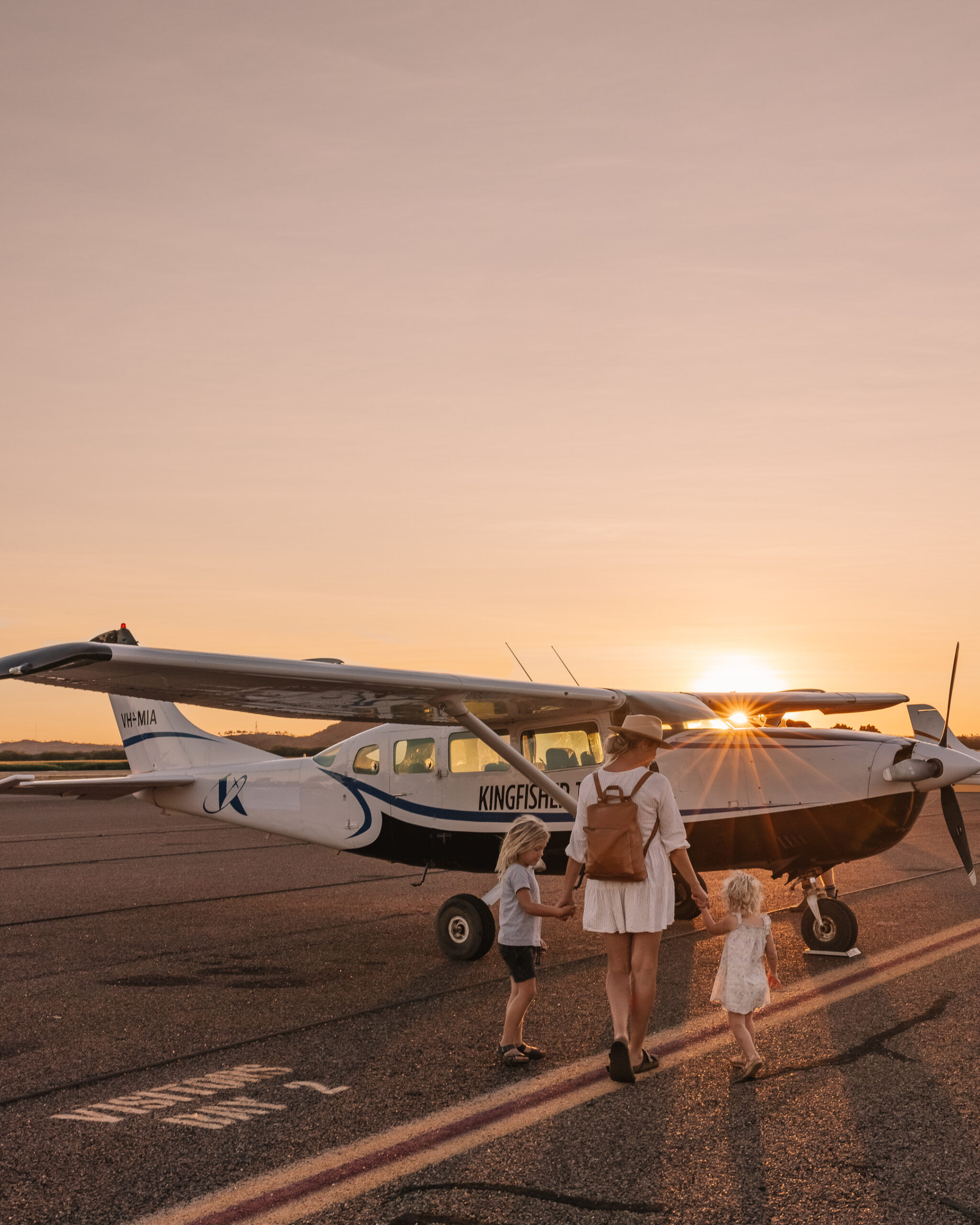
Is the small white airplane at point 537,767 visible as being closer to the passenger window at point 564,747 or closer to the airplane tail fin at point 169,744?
the passenger window at point 564,747

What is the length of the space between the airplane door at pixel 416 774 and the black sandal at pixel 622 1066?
483 centimetres

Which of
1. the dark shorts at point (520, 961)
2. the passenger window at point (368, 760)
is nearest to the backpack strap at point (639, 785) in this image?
the dark shorts at point (520, 961)

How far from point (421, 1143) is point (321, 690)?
162 inches

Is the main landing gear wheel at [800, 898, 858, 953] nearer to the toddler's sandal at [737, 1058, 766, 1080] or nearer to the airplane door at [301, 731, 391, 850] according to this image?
the toddler's sandal at [737, 1058, 766, 1080]

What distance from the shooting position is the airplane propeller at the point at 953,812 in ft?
29.1

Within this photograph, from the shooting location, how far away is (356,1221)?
363 cm

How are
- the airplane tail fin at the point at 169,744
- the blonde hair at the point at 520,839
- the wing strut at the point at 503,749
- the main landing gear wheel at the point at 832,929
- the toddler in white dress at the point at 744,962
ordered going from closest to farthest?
the toddler in white dress at the point at 744,962 → the blonde hair at the point at 520,839 → the wing strut at the point at 503,749 → the main landing gear wheel at the point at 832,929 → the airplane tail fin at the point at 169,744

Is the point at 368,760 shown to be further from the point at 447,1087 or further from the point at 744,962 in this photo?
the point at 744,962

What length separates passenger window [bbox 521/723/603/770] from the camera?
9.26m

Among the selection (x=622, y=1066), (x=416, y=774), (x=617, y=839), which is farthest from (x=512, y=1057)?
(x=416, y=774)

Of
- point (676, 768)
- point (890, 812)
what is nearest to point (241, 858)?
point (676, 768)

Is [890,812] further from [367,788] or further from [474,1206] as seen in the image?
[474,1206]

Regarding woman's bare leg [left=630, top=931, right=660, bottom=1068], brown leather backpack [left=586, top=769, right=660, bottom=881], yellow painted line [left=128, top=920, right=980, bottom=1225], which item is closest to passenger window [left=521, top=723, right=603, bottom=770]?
yellow painted line [left=128, top=920, right=980, bottom=1225]

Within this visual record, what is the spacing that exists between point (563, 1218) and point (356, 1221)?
0.73 meters
